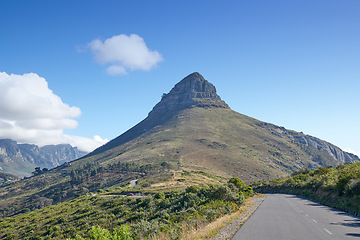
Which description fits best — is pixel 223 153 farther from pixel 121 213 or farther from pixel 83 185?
pixel 121 213

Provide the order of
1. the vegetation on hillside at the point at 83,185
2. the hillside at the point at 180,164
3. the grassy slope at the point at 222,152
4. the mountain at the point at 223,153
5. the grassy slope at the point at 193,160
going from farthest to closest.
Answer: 1. the grassy slope at the point at 222,152
2. the mountain at the point at 223,153
3. the grassy slope at the point at 193,160
4. the hillside at the point at 180,164
5. the vegetation on hillside at the point at 83,185

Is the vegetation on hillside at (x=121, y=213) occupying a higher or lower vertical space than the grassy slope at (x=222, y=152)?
lower

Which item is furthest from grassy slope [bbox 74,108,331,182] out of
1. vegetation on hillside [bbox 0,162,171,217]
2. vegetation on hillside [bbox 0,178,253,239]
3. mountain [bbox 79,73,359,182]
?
vegetation on hillside [bbox 0,178,253,239]

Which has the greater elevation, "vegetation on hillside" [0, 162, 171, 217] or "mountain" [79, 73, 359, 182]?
"mountain" [79, 73, 359, 182]

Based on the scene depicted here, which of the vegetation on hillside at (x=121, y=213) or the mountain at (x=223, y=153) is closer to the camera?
the vegetation on hillside at (x=121, y=213)

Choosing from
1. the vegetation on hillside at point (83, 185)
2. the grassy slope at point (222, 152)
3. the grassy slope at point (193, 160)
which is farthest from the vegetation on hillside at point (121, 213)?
the grassy slope at point (222, 152)

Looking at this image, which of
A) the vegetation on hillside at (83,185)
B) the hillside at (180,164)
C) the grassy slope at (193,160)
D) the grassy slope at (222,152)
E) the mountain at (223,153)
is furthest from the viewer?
the grassy slope at (222,152)

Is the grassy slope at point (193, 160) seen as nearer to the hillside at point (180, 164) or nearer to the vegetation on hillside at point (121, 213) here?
the hillside at point (180, 164)

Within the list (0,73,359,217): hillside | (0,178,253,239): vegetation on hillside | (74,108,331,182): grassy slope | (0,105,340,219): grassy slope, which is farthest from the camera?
(74,108,331,182): grassy slope

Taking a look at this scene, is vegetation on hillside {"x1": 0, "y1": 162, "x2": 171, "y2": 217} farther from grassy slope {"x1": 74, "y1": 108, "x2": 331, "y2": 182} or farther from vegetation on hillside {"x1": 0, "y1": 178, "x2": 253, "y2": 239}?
vegetation on hillside {"x1": 0, "y1": 178, "x2": 253, "y2": 239}

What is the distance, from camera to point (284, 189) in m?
55.3

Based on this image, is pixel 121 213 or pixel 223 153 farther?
pixel 223 153

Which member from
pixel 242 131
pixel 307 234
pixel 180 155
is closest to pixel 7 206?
pixel 180 155

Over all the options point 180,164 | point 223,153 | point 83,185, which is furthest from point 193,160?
point 83,185
